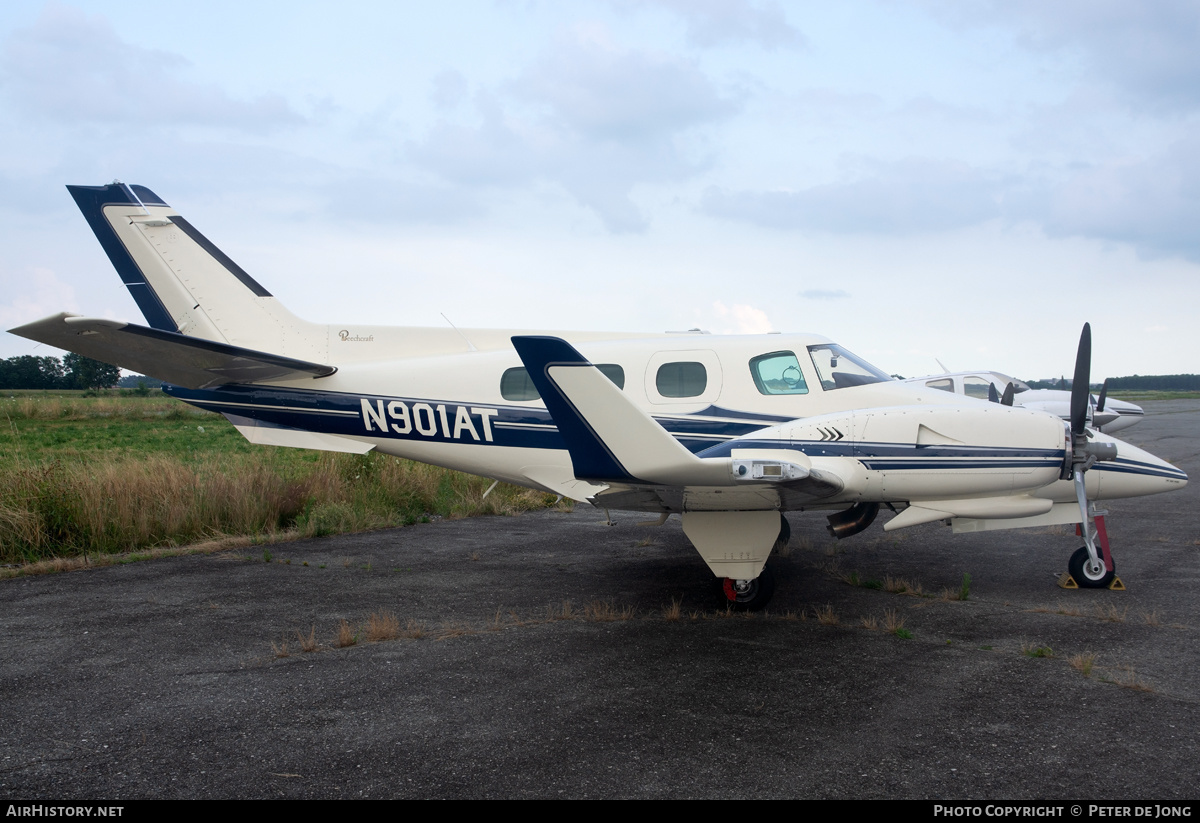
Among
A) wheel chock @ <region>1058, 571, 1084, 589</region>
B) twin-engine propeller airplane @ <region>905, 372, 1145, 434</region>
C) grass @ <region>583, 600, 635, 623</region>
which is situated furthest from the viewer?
twin-engine propeller airplane @ <region>905, 372, 1145, 434</region>

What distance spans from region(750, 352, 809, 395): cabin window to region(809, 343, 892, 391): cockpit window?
203 mm

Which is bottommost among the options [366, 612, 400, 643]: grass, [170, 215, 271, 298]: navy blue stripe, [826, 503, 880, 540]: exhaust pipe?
[366, 612, 400, 643]: grass

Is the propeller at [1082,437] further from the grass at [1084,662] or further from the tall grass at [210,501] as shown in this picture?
the tall grass at [210,501]

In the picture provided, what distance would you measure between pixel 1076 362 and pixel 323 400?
7.79 meters

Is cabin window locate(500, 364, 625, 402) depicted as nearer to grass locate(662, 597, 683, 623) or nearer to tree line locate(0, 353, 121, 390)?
grass locate(662, 597, 683, 623)

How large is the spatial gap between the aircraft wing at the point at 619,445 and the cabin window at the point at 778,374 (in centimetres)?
182

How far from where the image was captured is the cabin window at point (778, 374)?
7438mm

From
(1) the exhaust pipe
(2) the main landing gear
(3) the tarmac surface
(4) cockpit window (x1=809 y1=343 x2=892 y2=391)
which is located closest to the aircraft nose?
(2) the main landing gear

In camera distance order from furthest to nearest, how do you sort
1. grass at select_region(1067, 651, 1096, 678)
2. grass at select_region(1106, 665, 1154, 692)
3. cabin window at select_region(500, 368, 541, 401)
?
cabin window at select_region(500, 368, 541, 401)
grass at select_region(1067, 651, 1096, 678)
grass at select_region(1106, 665, 1154, 692)

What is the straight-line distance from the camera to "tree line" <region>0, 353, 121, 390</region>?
223ft

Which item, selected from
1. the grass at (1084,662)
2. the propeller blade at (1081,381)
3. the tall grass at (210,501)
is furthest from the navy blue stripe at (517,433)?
the tall grass at (210,501)

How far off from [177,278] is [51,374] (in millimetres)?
78108

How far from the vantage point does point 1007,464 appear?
6.34m

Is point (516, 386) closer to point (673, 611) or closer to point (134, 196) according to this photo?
point (673, 611)
